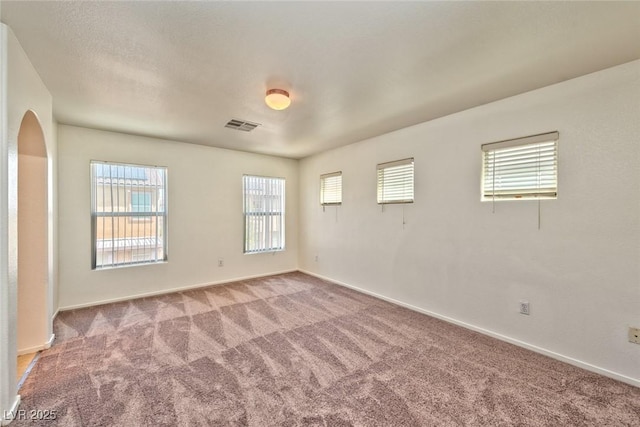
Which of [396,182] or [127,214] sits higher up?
[396,182]

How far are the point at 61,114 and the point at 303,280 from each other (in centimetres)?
416

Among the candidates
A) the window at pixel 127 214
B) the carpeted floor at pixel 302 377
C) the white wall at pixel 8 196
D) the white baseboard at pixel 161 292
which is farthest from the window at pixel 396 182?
the white wall at pixel 8 196

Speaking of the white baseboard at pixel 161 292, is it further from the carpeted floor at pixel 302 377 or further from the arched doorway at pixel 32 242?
the arched doorway at pixel 32 242

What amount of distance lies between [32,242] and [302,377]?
2.73m

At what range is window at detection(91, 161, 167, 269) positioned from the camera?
3781 mm

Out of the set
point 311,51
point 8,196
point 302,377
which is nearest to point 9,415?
point 8,196

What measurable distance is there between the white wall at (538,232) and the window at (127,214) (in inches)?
137

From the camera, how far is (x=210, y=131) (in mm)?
3854

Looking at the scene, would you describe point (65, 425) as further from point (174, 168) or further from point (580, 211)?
point (580, 211)

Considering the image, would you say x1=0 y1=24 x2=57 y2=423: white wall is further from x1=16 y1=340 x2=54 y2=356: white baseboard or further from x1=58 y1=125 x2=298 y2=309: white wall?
x1=58 y1=125 x2=298 y2=309: white wall

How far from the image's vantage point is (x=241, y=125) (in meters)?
A: 3.55

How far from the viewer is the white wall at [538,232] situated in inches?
84.0

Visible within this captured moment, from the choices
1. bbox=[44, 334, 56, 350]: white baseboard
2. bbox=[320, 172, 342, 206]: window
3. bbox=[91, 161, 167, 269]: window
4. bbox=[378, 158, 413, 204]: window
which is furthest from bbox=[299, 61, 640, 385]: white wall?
bbox=[44, 334, 56, 350]: white baseboard

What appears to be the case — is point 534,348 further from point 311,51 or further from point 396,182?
point 311,51
